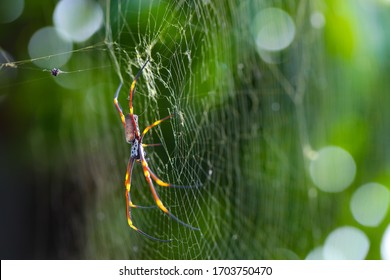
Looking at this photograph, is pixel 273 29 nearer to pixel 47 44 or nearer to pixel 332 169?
pixel 332 169

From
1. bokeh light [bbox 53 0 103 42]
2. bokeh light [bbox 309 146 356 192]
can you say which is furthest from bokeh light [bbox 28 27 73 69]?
bokeh light [bbox 309 146 356 192]

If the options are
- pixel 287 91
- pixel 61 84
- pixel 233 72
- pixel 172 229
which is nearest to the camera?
pixel 172 229

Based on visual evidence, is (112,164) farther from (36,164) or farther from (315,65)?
(315,65)

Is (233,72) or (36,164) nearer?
(233,72)

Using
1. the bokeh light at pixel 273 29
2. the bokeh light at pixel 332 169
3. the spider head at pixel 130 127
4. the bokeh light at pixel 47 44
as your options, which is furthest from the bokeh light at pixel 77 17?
the bokeh light at pixel 332 169

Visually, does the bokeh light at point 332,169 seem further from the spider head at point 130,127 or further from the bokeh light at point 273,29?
the spider head at point 130,127
